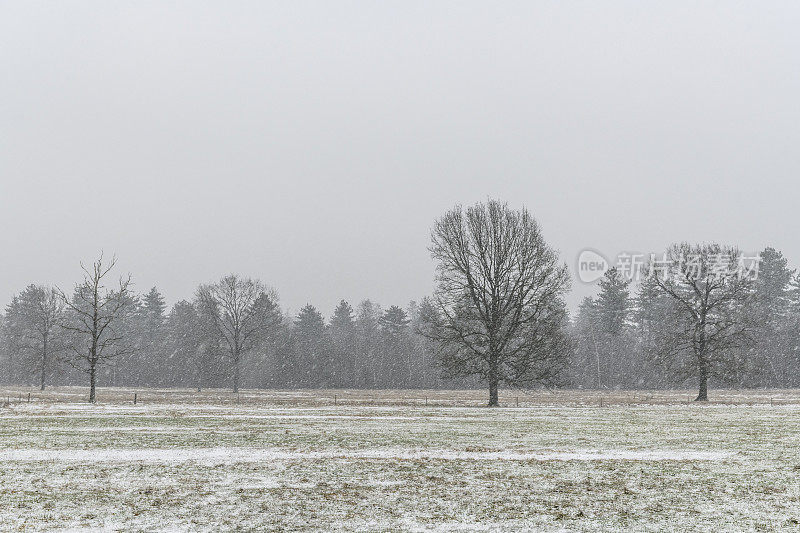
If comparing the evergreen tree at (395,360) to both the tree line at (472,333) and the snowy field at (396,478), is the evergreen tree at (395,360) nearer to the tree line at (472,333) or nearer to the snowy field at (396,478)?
the tree line at (472,333)

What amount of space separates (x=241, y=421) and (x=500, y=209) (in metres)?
26.2

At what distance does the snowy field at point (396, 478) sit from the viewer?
33.4 ft

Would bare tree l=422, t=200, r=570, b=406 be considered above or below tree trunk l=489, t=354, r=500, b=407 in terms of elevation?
above

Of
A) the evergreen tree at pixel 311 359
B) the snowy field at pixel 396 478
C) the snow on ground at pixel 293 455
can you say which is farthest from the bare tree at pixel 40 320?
the snow on ground at pixel 293 455

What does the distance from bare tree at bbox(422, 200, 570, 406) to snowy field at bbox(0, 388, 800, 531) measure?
20809mm

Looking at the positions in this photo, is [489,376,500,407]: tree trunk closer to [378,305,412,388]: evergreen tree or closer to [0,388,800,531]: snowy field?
[0,388,800,531]: snowy field

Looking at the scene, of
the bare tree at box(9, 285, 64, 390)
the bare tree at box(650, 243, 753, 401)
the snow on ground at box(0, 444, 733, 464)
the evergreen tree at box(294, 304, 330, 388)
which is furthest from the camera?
the evergreen tree at box(294, 304, 330, 388)

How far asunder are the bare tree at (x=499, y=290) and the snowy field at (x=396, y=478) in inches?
819

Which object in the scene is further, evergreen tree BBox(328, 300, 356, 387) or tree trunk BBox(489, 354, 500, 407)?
evergreen tree BBox(328, 300, 356, 387)

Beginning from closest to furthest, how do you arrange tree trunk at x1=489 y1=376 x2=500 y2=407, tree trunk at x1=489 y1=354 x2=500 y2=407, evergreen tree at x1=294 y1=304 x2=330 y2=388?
tree trunk at x1=489 y1=376 x2=500 y2=407 → tree trunk at x1=489 y1=354 x2=500 y2=407 → evergreen tree at x1=294 y1=304 x2=330 y2=388

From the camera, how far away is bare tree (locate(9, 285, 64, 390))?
7755cm

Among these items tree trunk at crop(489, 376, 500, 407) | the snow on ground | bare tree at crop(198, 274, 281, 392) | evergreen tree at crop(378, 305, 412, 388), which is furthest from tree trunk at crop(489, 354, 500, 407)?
evergreen tree at crop(378, 305, 412, 388)

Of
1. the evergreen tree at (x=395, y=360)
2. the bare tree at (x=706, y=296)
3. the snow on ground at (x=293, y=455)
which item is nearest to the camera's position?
the snow on ground at (x=293, y=455)

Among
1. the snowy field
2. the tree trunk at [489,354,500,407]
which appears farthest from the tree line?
the snowy field
